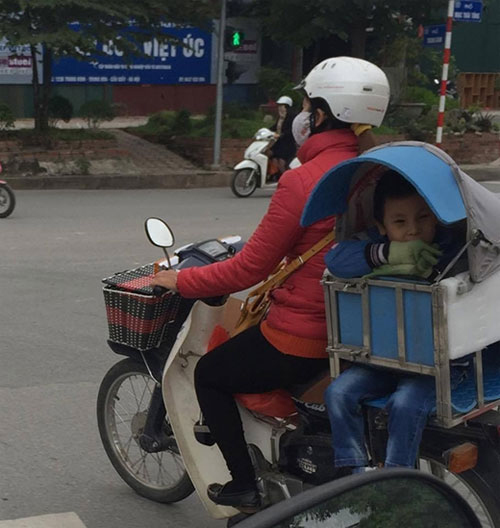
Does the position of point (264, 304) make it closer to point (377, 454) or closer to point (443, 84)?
point (377, 454)

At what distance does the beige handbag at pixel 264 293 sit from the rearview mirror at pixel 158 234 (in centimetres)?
35

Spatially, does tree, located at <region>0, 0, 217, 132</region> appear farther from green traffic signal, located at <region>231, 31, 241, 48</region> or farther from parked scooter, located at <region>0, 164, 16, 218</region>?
parked scooter, located at <region>0, 164, 16, 218</region>

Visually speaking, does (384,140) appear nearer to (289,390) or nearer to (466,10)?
(466,10)

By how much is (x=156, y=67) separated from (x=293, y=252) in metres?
20.4

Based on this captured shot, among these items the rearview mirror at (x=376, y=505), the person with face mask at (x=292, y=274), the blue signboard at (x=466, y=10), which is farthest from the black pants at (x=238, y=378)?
the blue signboard at (x=466, y=10)

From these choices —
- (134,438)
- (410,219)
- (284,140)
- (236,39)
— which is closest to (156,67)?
(236,39)

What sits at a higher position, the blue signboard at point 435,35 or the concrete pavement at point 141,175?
the blue signboard at point 435,35

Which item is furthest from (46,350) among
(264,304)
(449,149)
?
(449,149)

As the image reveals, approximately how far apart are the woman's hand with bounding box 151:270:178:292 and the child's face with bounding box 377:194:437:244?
822 millimetres

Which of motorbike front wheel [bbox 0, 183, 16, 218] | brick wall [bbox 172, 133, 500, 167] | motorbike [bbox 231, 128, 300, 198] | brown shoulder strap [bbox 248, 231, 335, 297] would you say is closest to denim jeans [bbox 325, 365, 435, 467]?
brown shoulder strap [bbox 248, 231, 335, 297]

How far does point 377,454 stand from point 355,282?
23.2 inches

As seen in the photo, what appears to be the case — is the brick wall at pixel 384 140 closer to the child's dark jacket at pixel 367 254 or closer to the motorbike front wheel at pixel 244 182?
the motorbike front wheel at pixel 244 182

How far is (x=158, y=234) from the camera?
378cm

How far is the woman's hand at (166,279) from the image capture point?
3762 mm
